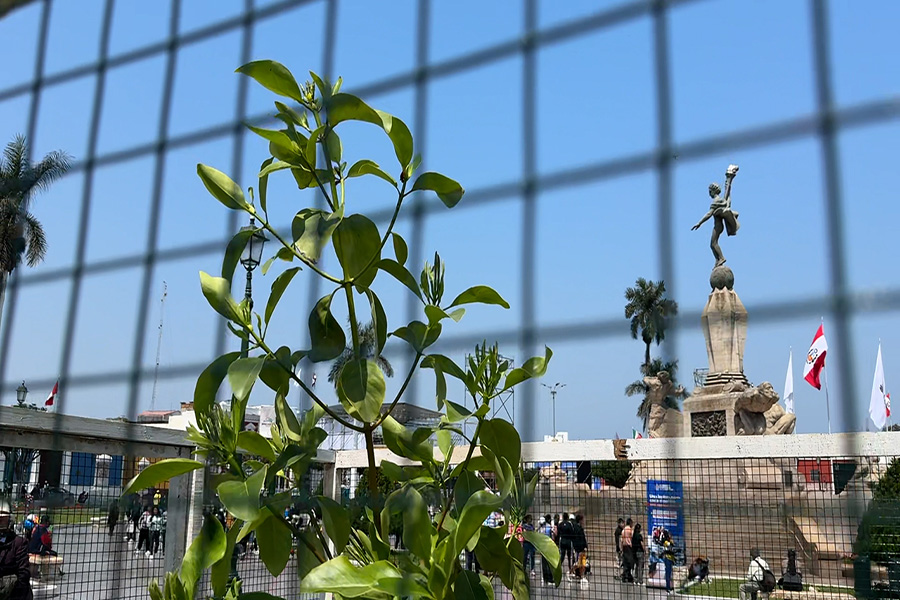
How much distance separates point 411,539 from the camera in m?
0.85

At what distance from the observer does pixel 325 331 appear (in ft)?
3.23

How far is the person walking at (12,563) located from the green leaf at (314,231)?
2229mm

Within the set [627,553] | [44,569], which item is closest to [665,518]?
[627,553]

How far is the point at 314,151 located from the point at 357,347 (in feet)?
0.80

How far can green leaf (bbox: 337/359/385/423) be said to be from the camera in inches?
35.9

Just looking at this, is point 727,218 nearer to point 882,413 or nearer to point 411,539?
point 411,539

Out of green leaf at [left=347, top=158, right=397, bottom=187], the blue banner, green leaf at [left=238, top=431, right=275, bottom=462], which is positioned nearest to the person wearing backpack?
the blue banner

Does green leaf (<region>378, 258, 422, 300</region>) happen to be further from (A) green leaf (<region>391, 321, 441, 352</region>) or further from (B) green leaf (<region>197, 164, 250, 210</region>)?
(B) green leaf (<region>197, 164, 250, 210</region>)

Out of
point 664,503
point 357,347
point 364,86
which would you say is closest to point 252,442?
point 357,347

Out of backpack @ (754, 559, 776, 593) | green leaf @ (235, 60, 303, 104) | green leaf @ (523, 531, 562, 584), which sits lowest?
backpack @ (754, 559, 776, 593)

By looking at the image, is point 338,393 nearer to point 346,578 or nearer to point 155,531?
point 346,578

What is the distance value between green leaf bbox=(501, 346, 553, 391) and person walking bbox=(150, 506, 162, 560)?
2245mm

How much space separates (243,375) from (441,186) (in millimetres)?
317

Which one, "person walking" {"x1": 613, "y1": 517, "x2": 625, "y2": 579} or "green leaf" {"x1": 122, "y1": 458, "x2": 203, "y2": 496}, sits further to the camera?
"person walking" {"x1": 613, "y1": 517, "x2": 625, "y2": 579}
